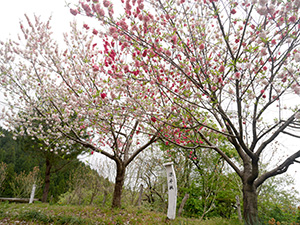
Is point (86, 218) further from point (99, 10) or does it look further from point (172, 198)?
point (99, 10)

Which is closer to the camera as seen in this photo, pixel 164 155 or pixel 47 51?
pixel 47 51

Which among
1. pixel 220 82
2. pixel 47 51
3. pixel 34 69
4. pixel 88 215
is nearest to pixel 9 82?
pixel 34 69

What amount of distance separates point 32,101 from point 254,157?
6.22m

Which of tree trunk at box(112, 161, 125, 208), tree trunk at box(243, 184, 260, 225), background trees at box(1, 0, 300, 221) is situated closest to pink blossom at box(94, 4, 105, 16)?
background trees at box(1, 0, 300, 221)

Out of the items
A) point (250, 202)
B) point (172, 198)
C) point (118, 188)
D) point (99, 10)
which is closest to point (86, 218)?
point (118, 188)

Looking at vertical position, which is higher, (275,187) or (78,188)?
(275,187)

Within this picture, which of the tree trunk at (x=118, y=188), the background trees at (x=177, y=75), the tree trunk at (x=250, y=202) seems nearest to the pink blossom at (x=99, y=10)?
the background trees at (x=177, y=75)

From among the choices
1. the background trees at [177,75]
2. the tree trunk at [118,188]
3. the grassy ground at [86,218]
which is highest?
the background trees at [177,75]

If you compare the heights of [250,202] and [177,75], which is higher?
[177,75]

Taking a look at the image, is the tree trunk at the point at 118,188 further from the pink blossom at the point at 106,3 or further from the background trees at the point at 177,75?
the pink blossom at the point at 106,3

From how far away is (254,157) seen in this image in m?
3.50

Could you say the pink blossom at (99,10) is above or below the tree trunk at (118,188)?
above


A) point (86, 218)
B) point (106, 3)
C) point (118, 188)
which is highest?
point (106, 3)

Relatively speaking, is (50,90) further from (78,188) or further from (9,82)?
(78,188)
